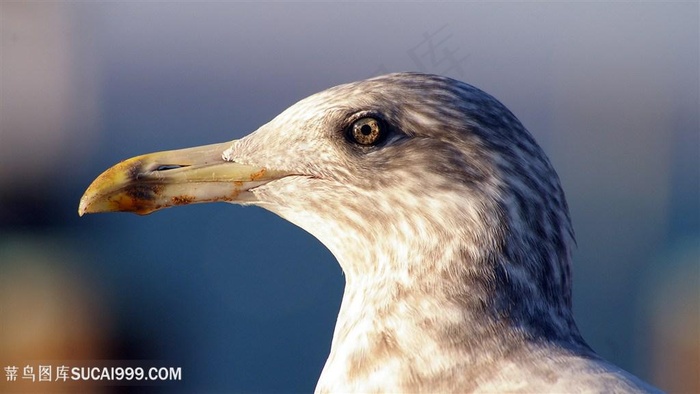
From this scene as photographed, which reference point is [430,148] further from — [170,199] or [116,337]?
[116,337]

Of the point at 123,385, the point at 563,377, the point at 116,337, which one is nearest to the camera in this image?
the point at 563,377

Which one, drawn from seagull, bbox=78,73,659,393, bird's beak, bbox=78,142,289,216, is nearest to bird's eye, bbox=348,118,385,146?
seagull, bbox=78,73,659,393

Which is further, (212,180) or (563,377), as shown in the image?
(212,180)

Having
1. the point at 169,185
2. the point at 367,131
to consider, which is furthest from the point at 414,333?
the point at 169,185

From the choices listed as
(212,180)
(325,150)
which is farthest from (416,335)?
(212,180)

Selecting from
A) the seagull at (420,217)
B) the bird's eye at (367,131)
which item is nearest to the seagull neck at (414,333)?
the seagull at (420,217)

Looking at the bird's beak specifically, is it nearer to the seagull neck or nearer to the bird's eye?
the bird's eye

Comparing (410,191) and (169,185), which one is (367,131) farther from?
(169,185)
